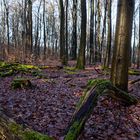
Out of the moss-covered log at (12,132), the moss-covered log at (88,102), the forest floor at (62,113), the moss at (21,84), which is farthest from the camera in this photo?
the moss at (21,84)

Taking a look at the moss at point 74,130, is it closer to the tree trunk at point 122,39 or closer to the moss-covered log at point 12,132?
the moss-covered log at point 12,132

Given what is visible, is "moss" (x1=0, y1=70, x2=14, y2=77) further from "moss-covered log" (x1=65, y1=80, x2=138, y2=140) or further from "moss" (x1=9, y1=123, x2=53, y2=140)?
"moss" (x1=9, y1=123, x2=53, y2=140)

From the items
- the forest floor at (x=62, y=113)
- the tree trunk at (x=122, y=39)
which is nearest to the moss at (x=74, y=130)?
the forest floor at (x=62, y=113)

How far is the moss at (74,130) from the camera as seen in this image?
4.59m

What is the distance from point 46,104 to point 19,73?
25.2 ft

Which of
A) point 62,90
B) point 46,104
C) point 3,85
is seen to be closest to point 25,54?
point 3,85

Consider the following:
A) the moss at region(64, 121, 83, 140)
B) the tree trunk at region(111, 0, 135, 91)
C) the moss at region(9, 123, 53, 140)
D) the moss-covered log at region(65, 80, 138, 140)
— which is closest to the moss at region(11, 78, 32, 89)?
the tree trunk at region(111, 0, 135, 91)

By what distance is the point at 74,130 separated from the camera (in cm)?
478


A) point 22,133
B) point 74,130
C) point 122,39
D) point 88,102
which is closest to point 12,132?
point 22,133

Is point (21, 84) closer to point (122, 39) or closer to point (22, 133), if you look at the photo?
point (122, 39)

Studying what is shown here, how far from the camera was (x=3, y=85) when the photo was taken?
11.7 meters

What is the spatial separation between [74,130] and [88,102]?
0.94m

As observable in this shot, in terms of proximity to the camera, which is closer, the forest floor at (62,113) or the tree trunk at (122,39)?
the forest floor at (62,113)

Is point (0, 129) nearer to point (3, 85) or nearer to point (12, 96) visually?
point (12, 96)
